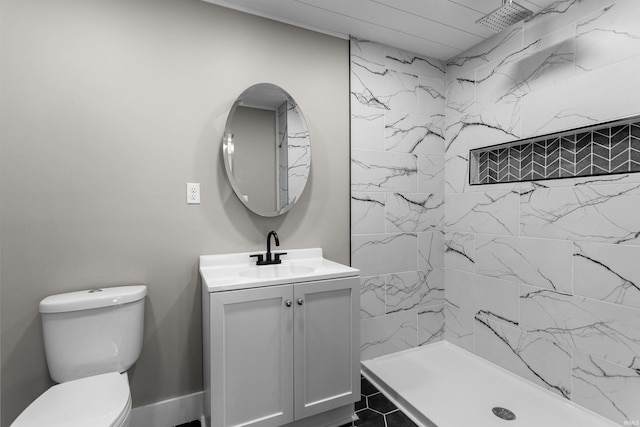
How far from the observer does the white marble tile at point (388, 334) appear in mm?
→ 2266

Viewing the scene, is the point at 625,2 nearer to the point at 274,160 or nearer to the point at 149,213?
the point at 274,160

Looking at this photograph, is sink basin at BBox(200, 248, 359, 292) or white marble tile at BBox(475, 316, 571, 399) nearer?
sink basin at BBox(200, 248, 359, 292)

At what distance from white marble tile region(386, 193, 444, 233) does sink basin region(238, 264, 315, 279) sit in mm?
833

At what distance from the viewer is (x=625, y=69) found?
152cm

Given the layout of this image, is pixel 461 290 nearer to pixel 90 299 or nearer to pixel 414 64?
pixel 414 64

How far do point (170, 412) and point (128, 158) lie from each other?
141cm

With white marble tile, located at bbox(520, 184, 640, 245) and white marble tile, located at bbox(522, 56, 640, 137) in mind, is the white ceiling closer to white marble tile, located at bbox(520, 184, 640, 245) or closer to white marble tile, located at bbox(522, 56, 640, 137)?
white marble tile, located at bbox(522, 56, 640, 137)

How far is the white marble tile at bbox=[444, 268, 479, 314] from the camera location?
2.34 meters

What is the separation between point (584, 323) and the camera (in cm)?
169

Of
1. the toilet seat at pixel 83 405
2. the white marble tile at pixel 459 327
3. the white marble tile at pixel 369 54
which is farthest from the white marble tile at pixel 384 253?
the toilet seat at pixel 83 405

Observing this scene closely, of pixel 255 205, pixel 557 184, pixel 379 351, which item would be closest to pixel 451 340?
pixel 379 351

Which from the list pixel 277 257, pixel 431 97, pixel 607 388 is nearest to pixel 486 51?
pixel 431 97

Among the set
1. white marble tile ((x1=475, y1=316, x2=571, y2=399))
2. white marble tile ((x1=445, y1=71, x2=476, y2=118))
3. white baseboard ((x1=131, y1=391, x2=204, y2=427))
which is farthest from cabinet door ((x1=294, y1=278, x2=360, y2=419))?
white marble tile ((x1=445, y1=71, x2=476, y2=118))

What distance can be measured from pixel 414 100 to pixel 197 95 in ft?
5.31
